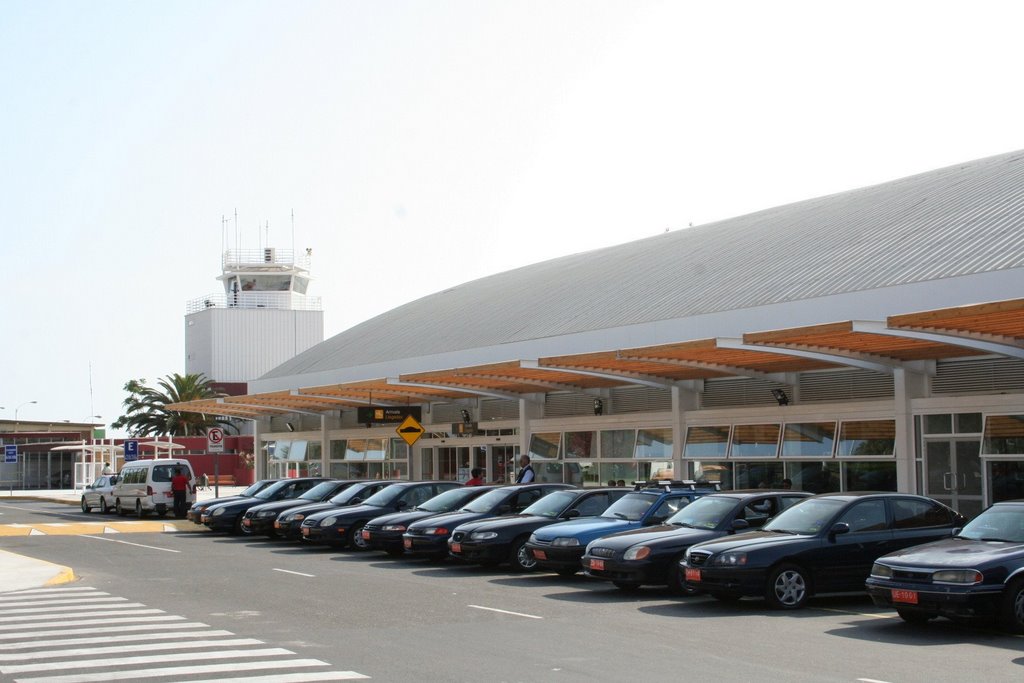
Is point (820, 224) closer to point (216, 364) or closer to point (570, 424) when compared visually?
point (570, 424)

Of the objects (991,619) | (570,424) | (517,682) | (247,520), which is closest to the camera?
(517,682)

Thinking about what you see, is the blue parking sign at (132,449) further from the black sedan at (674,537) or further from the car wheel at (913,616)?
the car wheel at (913,616)

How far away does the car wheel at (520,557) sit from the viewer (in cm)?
1994

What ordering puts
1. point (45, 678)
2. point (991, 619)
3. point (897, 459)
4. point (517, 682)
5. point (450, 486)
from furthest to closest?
1. point (450, 486)
2. point (897, 459)
3. point (991, 619)
4. point (45, 678)
5. point (517, 682)

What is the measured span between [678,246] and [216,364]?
5678 cm

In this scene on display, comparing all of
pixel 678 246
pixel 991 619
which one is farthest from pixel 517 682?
pixel 678 246

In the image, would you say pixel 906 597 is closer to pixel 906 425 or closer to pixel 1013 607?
pixel 1013 607

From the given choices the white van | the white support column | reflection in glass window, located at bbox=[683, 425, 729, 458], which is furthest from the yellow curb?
the white van

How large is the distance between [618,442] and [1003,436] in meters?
12.0

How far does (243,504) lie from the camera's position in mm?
30766

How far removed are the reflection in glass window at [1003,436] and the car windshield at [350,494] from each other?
1373cm

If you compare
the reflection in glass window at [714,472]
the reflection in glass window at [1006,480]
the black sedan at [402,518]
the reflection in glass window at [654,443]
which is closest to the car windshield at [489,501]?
the black sedan at [402,518]

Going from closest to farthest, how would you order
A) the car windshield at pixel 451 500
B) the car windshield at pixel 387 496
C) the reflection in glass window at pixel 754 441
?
1. the car windshield at pixel 451 500
2. the car windshield at pixel 387 496
3. the reflection in glass window at pixel 754 441

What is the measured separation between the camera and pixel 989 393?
21.5 metres
